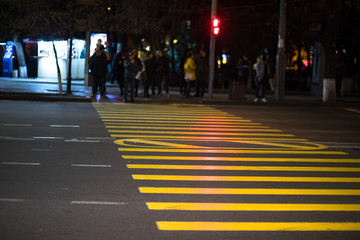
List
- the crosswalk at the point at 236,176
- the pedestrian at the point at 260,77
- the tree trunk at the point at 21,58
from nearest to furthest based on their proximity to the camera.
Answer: the crosswalk at the point at 236,176, the pedestrian at the point at 260,77, the tree trunk at the point at 21,58

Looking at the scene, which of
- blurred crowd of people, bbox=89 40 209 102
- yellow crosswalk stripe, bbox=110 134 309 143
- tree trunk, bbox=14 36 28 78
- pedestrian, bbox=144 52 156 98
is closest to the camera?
yellow crosswalk stripe, bbox=110 134 309 143

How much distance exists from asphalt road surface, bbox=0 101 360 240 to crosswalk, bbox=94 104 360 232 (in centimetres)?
2

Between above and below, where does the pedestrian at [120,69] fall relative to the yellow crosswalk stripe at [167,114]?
above

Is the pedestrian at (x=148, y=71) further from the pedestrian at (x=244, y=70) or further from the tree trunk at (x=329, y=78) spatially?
the tree trunk at (x=329, y=78)

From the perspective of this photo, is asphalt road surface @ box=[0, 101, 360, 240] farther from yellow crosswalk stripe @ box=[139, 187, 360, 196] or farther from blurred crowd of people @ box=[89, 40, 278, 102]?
blurred crowd of people @ box=[89, 40, 278, 102]

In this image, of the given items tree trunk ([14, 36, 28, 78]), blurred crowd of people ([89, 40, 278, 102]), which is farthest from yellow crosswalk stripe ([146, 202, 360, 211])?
tree trunk ([14, 36, 28, 78])

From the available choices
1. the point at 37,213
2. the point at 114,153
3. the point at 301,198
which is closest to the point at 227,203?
the point at 301,198

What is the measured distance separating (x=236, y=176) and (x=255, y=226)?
2.83 meters

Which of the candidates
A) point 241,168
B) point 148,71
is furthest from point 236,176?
point 148,71

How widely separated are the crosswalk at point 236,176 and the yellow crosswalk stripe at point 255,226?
11mm

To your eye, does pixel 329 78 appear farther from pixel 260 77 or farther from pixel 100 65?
pixel 100 65

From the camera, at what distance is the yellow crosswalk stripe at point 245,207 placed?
7474mm

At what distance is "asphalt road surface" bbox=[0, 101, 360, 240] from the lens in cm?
664

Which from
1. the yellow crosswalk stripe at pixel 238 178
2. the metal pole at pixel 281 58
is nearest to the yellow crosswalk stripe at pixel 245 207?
the yellow crosswalk stripe at pixel 238 178
